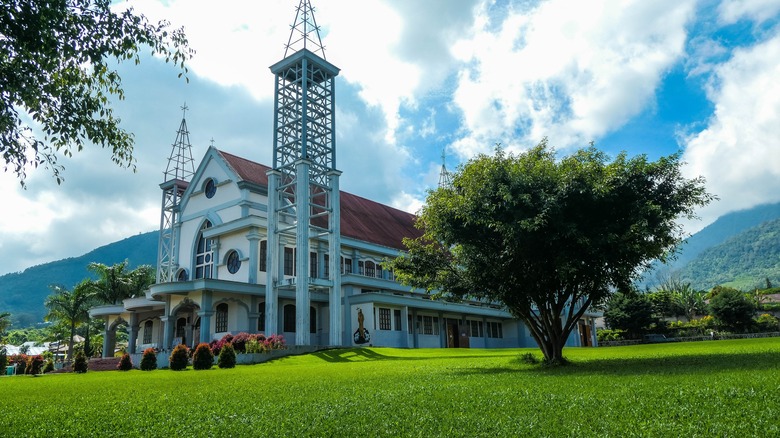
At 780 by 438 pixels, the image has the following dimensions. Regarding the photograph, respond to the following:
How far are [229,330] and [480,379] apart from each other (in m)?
28.0

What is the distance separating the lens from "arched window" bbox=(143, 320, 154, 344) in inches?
1794

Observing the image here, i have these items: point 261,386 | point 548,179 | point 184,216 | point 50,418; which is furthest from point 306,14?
point 50,418

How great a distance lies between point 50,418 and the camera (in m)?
9.53

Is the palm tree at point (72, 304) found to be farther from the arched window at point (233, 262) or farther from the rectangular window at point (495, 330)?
the rectangular window at point (495, 330)

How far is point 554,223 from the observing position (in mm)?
16297

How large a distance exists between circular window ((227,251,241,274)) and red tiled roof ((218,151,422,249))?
5.59 meters

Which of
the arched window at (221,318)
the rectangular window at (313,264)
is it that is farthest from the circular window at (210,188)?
the arched window at (221,318)

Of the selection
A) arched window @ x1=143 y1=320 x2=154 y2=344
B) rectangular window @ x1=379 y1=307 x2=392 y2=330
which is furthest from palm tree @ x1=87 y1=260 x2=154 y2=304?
rectangular window @ x1=379 y1=307 x2=392 y2=330

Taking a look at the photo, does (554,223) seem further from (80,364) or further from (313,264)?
(313,264)

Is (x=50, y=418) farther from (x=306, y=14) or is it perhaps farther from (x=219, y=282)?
(x=306, y=14)

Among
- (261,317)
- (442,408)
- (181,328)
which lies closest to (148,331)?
(181,328)

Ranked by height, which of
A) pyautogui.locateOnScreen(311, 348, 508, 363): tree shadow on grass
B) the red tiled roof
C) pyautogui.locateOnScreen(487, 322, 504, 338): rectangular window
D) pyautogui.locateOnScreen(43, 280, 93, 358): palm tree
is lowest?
pyautogui.locateOnScreen(311, 348, 508, 363): tree shadow on grass

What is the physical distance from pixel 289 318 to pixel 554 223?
2740 centimetres

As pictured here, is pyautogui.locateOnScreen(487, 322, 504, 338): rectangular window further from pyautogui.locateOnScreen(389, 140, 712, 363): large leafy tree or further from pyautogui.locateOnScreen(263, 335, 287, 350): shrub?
pyautogui.locateOnScreen(389, 140, 712, 363): large leafy tree
